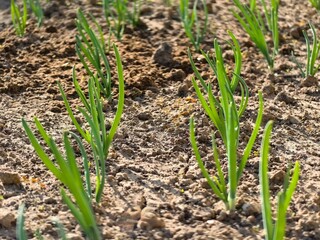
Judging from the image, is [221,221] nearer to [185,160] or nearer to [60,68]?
[185,160]

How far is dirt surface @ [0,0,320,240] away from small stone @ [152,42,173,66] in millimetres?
10

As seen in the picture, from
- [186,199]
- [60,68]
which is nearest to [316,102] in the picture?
[186,199]

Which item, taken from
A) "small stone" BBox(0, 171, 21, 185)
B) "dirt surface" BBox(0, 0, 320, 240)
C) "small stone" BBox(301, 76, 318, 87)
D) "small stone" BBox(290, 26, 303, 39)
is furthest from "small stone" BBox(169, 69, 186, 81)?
"small stone" BBox(0, 171, 21, 185)

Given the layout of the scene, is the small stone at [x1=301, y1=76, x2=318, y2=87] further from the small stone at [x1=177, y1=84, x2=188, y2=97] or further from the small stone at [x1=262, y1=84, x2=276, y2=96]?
the small stone at [x1=177, y1=84, x2=188, y2=97]

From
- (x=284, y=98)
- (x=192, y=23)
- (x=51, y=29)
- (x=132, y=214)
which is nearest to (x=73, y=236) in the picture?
(x=132, y=214)

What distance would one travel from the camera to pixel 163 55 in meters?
3.12

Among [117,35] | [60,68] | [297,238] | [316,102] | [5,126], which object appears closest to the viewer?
[297,238]

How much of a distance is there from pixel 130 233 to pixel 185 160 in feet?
1.51

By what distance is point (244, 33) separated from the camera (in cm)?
344

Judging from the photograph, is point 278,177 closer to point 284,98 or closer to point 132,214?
point 132,214

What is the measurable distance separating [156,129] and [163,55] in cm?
59

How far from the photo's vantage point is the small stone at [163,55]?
10.2 ft

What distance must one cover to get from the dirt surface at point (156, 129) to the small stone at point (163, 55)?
10 mm

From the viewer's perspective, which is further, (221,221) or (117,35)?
(117,35)
